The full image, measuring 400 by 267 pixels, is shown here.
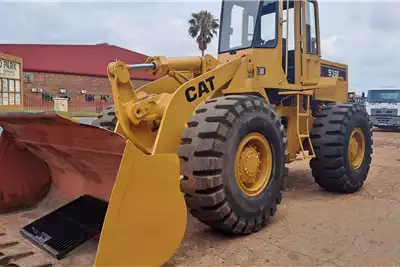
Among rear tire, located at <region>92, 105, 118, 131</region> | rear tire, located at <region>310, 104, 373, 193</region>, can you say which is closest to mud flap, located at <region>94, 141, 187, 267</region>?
rear tire, located at <region>92, 105, 118, 131</region>

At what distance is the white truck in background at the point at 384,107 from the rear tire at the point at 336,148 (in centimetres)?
1722

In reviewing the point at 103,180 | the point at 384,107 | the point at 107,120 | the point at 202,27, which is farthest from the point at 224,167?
the point at 202,27

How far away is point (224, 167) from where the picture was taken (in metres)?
3.85

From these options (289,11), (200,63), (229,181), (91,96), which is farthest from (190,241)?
(91,96)

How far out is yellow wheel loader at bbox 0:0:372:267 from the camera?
10.6ft

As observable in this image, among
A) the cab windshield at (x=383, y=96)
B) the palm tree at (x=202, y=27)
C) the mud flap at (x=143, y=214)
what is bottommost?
the mud flap at (x=143, y=214)

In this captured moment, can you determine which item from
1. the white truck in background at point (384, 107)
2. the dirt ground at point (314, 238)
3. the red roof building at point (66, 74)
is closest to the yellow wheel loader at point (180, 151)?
the dirt ground at point (314, 238)

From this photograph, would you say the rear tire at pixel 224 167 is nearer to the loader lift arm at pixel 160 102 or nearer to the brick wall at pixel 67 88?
the loader lift arm at pixel 160 102

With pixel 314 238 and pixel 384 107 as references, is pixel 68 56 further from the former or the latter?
pixel 314 238

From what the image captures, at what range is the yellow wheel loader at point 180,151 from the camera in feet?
10.6

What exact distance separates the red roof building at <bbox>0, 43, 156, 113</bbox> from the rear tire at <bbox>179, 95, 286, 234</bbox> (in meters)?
24.2

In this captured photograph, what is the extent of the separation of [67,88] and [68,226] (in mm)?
27843

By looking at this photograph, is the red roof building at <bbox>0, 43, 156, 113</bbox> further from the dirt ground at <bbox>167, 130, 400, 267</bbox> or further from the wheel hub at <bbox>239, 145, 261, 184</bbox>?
the wheel hub at <bbox>239, 145, 261, 184</bbox>

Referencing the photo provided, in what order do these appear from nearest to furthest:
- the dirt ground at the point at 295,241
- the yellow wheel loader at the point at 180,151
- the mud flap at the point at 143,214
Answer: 1. the mud flap at the point at 143,214
2. the yellow wheel loader at the point at 180,151
3. the dirt ground at the point at 295,241
